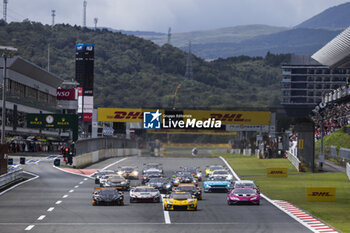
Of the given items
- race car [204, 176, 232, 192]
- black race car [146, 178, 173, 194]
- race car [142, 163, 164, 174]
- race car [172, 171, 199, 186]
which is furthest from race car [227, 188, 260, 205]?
race car [142, 163, 164, 174]

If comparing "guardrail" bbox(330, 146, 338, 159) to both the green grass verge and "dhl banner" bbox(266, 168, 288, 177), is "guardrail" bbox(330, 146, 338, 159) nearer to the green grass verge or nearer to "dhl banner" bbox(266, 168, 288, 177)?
the green grass verge

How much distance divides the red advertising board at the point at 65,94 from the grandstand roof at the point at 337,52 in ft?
254

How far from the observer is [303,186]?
6038 cm

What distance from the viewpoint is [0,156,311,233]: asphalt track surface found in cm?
2953

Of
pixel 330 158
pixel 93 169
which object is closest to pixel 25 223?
pixel 93 169

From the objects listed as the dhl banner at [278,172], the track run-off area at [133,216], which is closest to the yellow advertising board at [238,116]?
the dhl banner at [278,172]

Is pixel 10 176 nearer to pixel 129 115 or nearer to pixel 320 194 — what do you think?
pixel 320 194

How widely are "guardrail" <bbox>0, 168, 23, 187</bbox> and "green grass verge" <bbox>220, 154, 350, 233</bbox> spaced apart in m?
20.4

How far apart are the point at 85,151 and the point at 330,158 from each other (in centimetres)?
3146

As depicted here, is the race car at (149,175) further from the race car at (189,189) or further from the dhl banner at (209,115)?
the dhl banner at (209,115)

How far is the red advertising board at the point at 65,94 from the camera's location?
164 metres

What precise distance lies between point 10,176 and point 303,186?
24726 mm

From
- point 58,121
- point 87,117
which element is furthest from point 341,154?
point 87,117

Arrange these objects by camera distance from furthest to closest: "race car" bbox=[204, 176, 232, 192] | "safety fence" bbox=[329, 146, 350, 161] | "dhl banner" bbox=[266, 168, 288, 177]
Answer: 1. "safety fence" bbox=[329, 146, 350, 161]
2. "dhl banner" bbox=[266, 168, 288, 177]
3. "race car" bbox=[204, 176, 232, 192]
